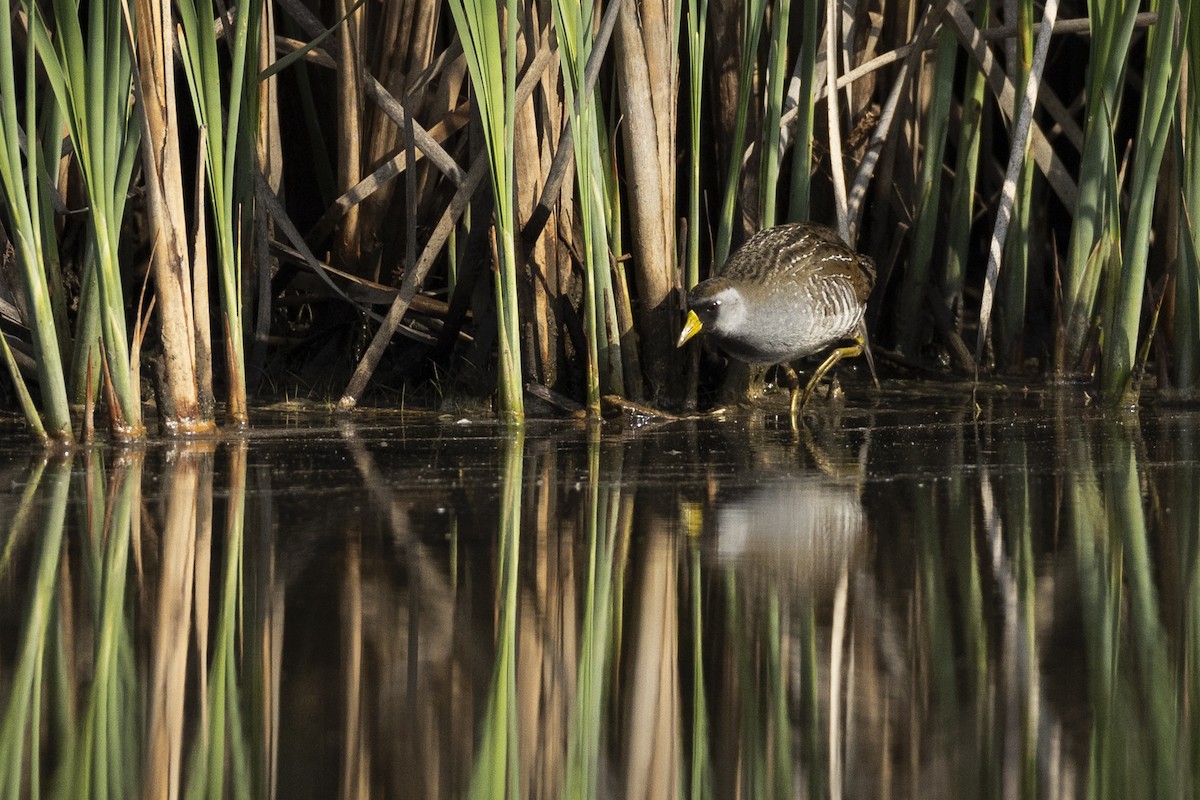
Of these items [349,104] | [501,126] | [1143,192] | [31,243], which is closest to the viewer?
[31,243]

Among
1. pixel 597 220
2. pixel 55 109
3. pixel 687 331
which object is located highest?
pixel 55 109

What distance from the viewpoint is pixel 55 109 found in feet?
17.6

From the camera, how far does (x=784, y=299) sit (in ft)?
19.4

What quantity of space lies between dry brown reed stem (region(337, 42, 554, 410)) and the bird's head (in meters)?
0.89

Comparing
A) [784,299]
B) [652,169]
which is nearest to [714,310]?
[784,299]

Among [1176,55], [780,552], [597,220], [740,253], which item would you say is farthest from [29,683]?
[1176,55]

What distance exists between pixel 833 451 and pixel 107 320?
2270 mm

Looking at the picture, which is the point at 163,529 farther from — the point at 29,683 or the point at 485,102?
the point at 485,102

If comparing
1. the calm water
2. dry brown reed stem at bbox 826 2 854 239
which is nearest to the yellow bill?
dry brown reed stem at bbox 826 2 854 239

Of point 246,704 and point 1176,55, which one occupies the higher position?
point 1176,55

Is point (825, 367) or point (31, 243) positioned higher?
point (31, 243)

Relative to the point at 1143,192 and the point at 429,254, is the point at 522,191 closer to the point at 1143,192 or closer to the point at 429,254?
the point at 429,254

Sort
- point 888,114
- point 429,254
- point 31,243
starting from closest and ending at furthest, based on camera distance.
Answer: point 31,243 < point 429,254 < point 888,114

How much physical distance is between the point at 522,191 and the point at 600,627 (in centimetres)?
310
